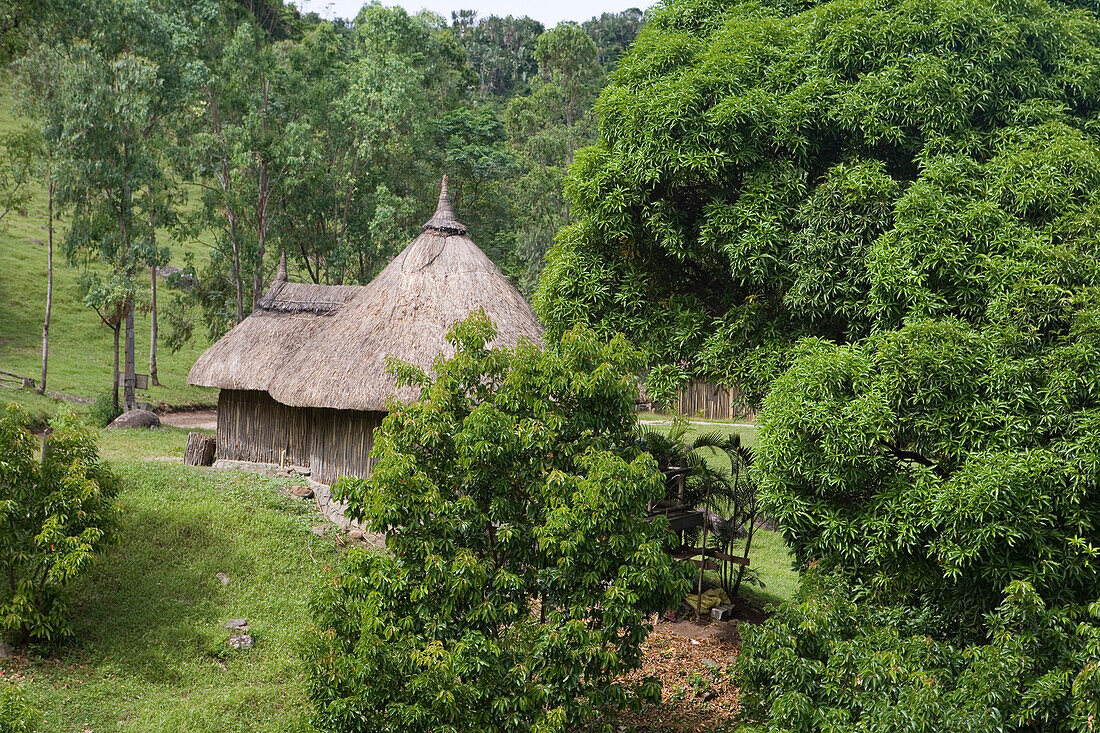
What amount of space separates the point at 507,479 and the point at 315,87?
2648cm

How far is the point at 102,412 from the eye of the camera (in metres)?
24.2

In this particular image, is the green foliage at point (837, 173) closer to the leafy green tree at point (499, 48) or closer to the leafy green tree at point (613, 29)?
the leafy green tree at point (499, 48)

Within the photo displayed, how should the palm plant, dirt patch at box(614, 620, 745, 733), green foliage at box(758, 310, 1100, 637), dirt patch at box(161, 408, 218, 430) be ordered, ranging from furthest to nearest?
dirt patch at box(161, 408, 218, 430) → the palm plant → dirt patch at box(614, 620, 745, 733) → green foliage at box(758, 310, 1100, 637)

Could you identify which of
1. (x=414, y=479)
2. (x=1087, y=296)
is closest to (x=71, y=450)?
(x=414, y=479)

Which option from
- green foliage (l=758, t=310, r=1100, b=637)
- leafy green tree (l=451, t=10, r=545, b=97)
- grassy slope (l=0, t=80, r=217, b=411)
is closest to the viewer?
green foliage (l=758, t=310, r=1100, b=637)

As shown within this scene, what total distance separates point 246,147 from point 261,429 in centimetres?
1346

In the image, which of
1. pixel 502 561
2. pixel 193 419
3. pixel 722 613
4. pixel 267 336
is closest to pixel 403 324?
pixel 267 336

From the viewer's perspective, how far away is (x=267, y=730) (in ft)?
30.9

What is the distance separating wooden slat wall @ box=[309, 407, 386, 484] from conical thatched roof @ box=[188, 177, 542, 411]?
2.85 ft

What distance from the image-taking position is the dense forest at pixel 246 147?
24.2 m

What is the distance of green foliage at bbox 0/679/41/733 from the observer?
6.51 m

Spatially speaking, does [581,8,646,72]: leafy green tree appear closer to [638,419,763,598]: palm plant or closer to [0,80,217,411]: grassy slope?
[0,80,217,411]: grassy slope

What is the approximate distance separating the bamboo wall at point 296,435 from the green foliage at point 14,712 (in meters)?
9.22

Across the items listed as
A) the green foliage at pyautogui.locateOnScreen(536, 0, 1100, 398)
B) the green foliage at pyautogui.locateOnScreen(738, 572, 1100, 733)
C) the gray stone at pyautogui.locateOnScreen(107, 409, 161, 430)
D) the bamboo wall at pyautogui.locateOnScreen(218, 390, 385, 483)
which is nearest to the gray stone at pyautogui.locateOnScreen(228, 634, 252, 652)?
the bamboo wall at pyautogui.locateOnScreen(218, 390, 385, 483)
